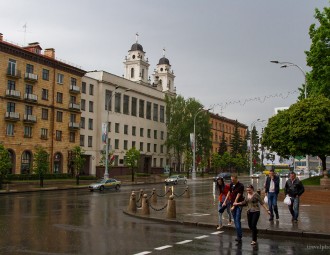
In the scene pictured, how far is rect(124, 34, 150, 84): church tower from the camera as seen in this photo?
10325 centimetres

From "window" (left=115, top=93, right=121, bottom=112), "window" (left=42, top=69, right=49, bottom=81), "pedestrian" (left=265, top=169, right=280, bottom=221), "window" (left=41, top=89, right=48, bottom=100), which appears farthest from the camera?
"window" (left=115, top=93, right=121, bottom=112)

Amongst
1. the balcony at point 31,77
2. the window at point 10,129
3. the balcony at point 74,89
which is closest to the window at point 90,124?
the balcony at point 74,89

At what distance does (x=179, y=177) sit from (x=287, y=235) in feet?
153

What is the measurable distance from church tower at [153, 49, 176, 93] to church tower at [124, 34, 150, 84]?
20.3 ft

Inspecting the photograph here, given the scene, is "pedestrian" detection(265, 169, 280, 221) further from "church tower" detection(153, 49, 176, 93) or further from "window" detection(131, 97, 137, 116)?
"church tower" detection(153, 49, 176, 93)

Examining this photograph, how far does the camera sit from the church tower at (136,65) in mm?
103250

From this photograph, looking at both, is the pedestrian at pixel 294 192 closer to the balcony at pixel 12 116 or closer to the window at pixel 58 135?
the balcony at pixel 12 116

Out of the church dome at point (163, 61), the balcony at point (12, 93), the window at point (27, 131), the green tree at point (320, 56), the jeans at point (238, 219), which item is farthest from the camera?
the church dome at point (163, 61)

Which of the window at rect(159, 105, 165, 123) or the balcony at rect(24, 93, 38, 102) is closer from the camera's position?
the balcony at rect(24, 93, 38, 102)

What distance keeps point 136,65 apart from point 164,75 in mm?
11003

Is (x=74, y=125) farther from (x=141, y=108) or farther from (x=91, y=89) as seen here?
(x=141, y=108)

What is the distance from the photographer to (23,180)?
50.2 m

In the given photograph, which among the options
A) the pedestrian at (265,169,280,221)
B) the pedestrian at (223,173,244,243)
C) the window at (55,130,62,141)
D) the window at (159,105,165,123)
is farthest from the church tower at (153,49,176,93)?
the pedestrian at (223,173,244,243)

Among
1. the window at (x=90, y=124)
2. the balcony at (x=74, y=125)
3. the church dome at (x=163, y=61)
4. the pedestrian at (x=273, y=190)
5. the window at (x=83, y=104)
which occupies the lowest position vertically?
the pedestrian at (x=273, y=190)
